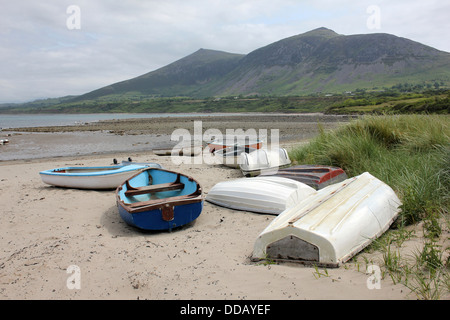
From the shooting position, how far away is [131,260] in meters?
4.75

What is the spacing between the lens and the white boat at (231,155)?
39.4ft

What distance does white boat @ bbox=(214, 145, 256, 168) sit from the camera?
1200 cm

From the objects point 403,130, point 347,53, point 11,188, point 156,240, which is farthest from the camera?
point 347,53

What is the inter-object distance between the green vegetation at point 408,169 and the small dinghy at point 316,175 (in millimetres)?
574

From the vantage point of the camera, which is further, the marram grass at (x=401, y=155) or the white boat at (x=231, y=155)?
the white boat at (x=231, y=155)

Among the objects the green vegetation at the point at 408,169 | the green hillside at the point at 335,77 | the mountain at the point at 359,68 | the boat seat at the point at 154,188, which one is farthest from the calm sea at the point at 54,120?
the mountain at the point at 359,68

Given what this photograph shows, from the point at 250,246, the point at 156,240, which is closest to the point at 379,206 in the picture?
the point at 250,246

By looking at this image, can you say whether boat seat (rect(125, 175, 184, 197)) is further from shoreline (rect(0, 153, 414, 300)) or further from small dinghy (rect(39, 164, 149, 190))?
small dinghy (rect(39, 164, 149, 190))

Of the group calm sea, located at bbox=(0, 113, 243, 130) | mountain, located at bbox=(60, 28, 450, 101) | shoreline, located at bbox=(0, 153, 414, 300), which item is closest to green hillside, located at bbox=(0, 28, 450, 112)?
mountain, located at bbox=(60, 28, 450, 101)

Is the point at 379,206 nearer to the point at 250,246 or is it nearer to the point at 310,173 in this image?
the point at 250,246

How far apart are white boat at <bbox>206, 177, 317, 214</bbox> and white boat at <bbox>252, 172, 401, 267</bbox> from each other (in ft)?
4.89

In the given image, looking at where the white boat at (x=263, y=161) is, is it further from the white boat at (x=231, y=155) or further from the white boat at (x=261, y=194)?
the white boat at (x=261, y=194)

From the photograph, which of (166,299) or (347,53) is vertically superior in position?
(347,53)
